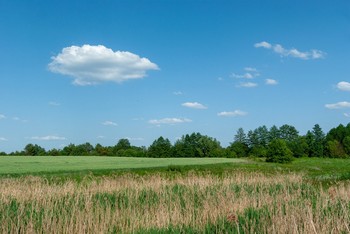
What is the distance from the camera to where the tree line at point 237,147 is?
98.4 m

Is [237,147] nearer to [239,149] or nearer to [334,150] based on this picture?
[239,149]

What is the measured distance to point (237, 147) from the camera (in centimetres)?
10681

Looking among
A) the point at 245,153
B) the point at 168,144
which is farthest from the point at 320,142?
the point at 168,144

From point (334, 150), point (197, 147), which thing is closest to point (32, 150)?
point (197, 147)

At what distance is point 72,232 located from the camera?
7789mm

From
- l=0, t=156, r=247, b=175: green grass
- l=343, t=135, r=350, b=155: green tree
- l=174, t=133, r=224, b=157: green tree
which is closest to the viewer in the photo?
l=0, t=156, r=247, b=175: green grass

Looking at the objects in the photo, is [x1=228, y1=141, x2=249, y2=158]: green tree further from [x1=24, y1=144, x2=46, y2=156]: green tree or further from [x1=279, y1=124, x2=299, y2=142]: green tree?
[x1=24, y1=144, x2=46, y2=156]: green tree

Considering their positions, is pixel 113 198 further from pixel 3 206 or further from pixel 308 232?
pixel 308 232

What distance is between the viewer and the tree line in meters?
98.4

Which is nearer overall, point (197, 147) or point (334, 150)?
point (334, 150)

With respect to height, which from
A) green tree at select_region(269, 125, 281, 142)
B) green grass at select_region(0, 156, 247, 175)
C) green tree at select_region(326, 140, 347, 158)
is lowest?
green grass at select_region(0, 156, 247, 175)

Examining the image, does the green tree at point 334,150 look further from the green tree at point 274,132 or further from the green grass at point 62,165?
the green grass at point 62,165

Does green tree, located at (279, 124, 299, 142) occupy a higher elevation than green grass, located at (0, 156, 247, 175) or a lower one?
higher

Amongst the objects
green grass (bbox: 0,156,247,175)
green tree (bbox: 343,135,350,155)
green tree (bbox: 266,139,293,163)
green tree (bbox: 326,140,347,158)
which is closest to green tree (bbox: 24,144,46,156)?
green grass (bbox: 0,156,247,175)
